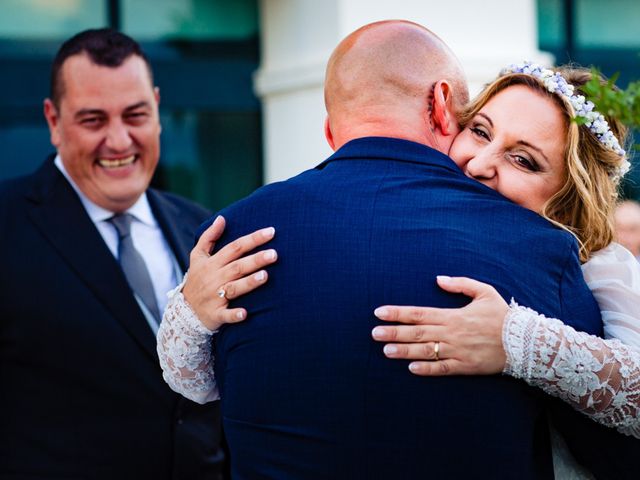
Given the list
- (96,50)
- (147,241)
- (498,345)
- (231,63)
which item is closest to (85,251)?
(147,241)

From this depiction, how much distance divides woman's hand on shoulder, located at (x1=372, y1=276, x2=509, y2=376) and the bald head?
434 mm

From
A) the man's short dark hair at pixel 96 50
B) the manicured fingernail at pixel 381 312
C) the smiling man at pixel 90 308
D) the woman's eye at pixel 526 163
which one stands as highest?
the man's short dark hair at pixel 96 50

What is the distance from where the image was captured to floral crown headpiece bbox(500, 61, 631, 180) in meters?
2.53

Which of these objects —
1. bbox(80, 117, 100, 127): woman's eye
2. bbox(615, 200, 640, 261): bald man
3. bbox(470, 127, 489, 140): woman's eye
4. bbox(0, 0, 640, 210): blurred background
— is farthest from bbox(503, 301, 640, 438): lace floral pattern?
bbox(615, 200, 640, 261): bald man

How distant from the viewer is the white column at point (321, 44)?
5.62 meters

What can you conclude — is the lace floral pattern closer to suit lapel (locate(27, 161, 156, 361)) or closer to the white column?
suit lapel (locate(27, 161, 156, 361))

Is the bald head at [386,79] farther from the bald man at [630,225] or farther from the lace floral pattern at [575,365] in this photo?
→ the bald man at [630,225]

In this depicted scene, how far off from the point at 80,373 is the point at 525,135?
1896mm

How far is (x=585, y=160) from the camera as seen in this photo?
2.61 metres

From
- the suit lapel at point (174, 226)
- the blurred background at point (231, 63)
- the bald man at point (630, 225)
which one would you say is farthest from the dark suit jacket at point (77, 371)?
the bald man at point (630, 225)

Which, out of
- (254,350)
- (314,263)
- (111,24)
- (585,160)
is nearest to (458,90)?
(585,160)

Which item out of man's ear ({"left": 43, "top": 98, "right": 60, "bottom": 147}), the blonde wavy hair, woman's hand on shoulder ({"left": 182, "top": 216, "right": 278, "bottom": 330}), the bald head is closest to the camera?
woman's hand on shoulder ({"left": 182, "top": 216, "right": 278, "bottom": 330})

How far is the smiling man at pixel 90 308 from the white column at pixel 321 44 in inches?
71.9

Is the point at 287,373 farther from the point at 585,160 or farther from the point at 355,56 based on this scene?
the point at 585,160
